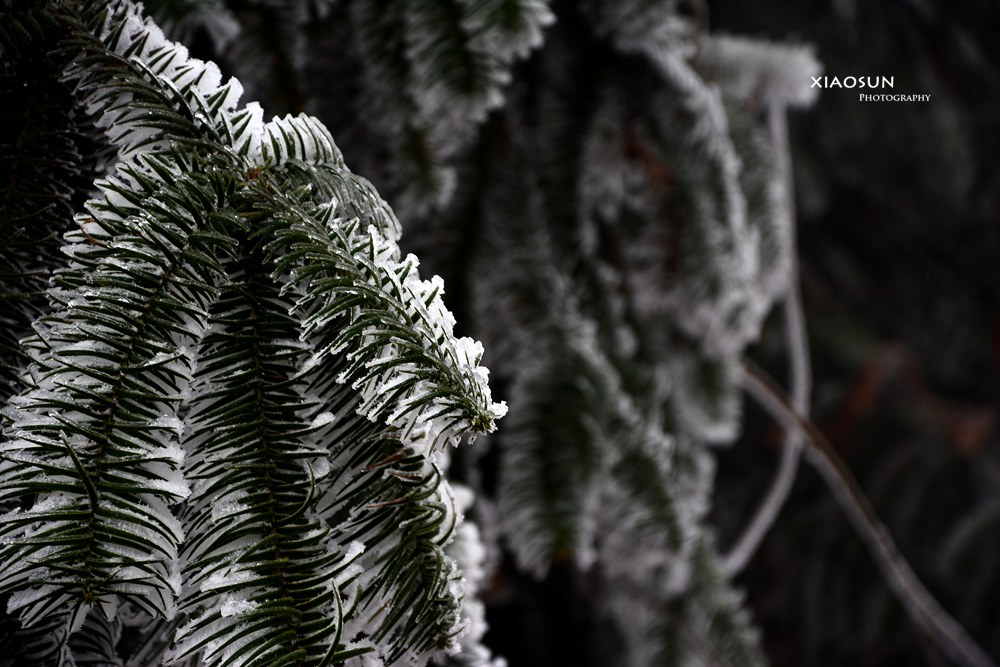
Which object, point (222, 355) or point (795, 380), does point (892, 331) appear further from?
point (222, 355)

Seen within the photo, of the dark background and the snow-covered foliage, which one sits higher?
the dark background

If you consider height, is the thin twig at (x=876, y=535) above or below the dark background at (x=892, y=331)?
below

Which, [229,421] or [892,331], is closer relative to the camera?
[229,421]

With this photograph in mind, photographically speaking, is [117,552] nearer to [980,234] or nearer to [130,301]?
[130,301]

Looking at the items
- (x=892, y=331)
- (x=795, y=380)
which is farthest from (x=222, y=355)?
(x=892, y=331)

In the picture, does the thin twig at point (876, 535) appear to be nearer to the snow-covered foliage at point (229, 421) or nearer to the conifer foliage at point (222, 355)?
the conifer foliage at point (222, 355)

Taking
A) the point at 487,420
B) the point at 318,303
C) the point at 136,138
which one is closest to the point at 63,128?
the point at 136,138

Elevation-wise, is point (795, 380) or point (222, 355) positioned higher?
point (795, 380)

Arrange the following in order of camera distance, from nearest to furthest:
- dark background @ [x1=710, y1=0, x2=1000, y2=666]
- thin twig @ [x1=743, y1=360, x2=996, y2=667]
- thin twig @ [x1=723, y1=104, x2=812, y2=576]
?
1. thin twig @ [x1=743, y1=360, x2=996, y2=667]
2. thin twig @ [x1=723, y1=104, x2=812, y2=576]
3. dark background @ [x1=710, y1=0, x2=1000, y2=666]

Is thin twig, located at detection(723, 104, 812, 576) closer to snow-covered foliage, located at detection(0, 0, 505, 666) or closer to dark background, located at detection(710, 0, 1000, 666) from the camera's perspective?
snow-covered foliage, located at detection(0, 0, 505, 666)

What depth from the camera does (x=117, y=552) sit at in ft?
1.21

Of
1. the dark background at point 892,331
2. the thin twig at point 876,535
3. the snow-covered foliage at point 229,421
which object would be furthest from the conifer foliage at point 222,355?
the dark background at point 892,331

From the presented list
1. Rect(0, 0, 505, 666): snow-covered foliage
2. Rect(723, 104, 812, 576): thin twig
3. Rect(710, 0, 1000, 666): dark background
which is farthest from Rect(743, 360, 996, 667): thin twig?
Rect(710, 0, 1000, 666): dark background

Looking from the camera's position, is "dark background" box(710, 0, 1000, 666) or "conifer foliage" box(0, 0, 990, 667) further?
"dark background" box(710, 0, 1000, 666)
